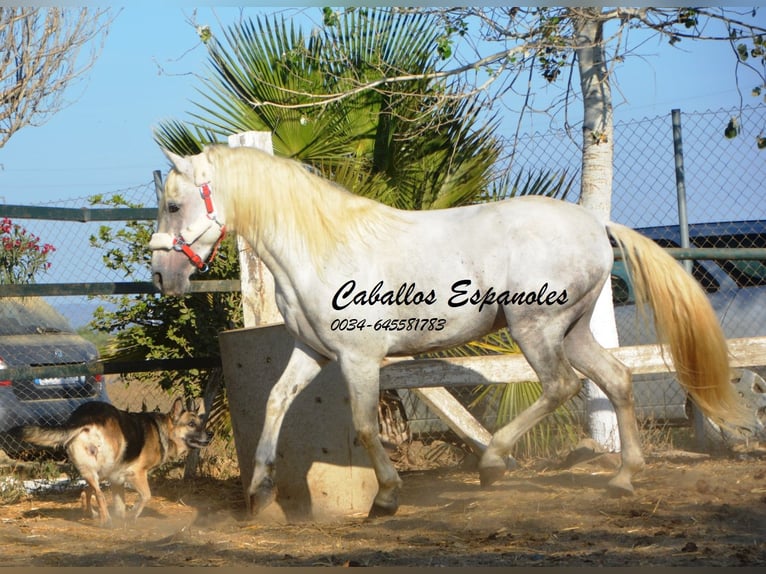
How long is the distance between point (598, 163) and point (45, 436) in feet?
14.9

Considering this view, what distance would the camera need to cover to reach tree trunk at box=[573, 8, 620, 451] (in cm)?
702

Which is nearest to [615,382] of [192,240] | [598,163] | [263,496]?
[263,496]

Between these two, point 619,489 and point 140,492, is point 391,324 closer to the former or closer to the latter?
point 619,489

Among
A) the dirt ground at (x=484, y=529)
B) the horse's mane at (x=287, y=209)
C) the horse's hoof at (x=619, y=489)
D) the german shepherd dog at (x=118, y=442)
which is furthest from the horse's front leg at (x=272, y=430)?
the horse's hoof at (x=619, y=489)

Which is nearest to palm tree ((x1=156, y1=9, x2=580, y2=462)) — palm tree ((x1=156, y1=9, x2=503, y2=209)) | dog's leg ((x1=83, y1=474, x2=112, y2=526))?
palm tree ((x1=156, y1=9, x2=503, y2=209))

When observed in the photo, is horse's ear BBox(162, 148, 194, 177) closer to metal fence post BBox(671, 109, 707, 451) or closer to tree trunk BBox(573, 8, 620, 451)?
tree trunk BBox(573, 8, 620, 451)

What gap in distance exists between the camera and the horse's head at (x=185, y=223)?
5285 mm

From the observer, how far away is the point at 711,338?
541cm

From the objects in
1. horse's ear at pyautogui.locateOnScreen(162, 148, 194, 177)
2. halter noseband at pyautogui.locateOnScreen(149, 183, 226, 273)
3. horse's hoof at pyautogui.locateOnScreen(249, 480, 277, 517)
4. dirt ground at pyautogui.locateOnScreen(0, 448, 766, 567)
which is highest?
horse's ear at pyautogui.locateOnScreen(162, 148, 194, 177)

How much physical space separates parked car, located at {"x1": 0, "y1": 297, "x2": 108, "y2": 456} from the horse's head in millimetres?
1952

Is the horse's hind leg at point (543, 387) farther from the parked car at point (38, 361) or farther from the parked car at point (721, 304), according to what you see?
the parked car at point (38, 361)

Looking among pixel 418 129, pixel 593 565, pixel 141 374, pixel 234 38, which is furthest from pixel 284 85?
pixel 593 565

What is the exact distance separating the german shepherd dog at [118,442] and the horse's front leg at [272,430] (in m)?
1.36

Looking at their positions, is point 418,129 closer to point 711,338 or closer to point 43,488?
point 711,338
